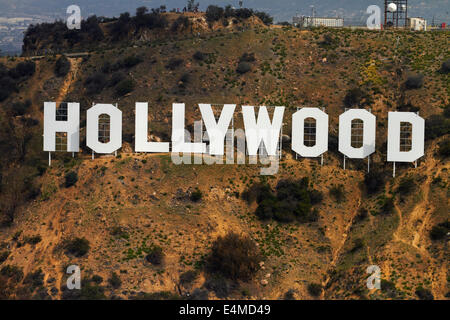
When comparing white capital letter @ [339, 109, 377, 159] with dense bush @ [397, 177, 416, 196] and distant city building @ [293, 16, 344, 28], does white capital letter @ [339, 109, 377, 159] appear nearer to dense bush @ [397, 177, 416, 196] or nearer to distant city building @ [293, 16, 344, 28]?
dense bush @ [397, 177, 416, 196]

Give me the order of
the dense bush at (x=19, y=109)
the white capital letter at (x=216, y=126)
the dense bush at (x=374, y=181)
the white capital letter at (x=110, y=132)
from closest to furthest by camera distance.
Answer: the dense bush at (x=374, y=181)
the white capital letter at (x=110, y=132)
the white capital letter at (x=216, y=126)
the dense bush at (x=19, y=109)

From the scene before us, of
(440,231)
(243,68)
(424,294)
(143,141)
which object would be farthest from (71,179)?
(440,231)

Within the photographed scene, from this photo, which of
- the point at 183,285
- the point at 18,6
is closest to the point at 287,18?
the point at 18,6

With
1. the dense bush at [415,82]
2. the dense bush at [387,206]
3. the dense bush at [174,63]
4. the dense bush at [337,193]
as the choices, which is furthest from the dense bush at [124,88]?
the dense bush at [387,206]

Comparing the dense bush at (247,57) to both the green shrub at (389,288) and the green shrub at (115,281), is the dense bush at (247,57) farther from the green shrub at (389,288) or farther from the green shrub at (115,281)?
the green shrub at (115,281)

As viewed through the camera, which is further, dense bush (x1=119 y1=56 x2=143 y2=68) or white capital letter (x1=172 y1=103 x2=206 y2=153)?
dense bush (x1=119 y1=56 x2=143 y2=68)

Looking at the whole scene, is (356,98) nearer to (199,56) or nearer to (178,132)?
(199,56)

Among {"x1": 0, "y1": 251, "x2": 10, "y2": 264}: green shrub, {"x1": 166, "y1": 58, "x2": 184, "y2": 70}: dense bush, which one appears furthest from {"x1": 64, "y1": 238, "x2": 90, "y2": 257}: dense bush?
{"x1": 166, "y1": 58, "x2": 184, "y2": 70}: dense bush
